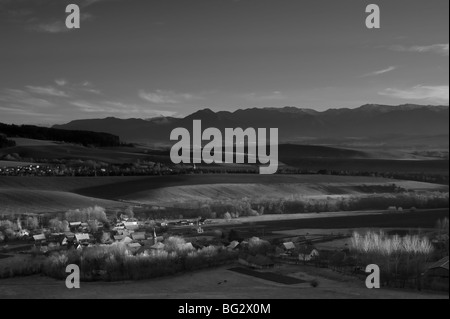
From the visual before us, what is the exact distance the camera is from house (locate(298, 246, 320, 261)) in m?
16.6

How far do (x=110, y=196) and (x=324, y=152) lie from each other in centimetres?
4252

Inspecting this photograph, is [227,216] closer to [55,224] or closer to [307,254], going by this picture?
[55,224]

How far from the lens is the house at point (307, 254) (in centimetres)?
1656

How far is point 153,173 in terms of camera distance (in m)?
44.4

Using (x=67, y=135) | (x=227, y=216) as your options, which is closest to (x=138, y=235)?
(x=227, y=216)

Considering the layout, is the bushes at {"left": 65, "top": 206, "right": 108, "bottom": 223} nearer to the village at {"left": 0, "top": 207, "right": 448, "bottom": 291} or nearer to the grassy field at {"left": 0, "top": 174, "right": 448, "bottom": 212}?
the village at {"left": 0, "top": 207, "right": 448, "bottom": 291}

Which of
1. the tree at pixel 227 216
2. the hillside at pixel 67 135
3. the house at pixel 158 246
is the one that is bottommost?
the tree at pixel 227 216

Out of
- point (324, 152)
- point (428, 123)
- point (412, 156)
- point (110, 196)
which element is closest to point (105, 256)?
point (110, 196)

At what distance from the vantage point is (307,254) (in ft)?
56.2

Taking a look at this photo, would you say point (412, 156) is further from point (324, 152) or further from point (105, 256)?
point (105, 256)

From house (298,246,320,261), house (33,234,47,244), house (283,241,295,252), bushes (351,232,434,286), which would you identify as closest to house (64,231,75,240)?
house (33,234,47,244)

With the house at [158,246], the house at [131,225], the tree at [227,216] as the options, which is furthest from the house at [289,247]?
the tree at [227,216]

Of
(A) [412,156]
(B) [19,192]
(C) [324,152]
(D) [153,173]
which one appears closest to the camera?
(B) [19,192]

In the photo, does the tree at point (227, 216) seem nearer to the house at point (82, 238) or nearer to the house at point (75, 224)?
the house at point (75, 224)
